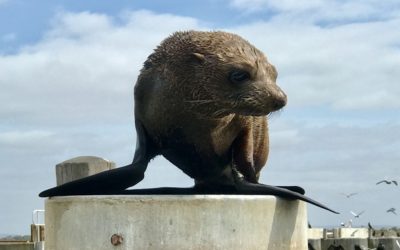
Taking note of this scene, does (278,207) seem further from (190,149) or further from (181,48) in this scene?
(181,48)

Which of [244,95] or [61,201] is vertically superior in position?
[244,95]

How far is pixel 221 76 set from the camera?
645 centimetres

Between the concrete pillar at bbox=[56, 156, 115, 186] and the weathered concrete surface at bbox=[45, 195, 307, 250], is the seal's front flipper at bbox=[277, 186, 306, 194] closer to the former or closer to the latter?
the weathered concrete surface at bbox=[45, 195, 307, 250]

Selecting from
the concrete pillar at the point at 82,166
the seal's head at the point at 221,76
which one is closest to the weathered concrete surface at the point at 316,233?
the concrete pillar at the point at 82,166

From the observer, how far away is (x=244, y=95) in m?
6.37

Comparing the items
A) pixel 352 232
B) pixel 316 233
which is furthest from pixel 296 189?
pixel 352 232

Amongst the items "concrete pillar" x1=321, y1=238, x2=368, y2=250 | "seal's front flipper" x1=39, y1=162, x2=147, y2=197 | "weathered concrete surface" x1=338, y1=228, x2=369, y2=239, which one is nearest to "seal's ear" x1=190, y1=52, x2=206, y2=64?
"seal's front flipper" x1=39, y1=162, x2=147, y2=197

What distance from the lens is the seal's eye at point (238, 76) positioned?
643 cm

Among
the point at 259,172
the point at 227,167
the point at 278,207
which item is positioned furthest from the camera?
the point at 259,172

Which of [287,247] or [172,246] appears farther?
[287,247]

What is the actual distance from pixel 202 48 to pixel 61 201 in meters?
1.48

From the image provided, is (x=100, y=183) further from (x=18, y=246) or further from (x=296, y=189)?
(x=18, y=246)

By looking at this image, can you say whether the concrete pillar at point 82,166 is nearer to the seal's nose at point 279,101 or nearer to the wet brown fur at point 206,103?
the wet brown fur at point 206,103

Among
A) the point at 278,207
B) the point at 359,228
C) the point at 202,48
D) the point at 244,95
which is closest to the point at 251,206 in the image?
the point at 278,207
